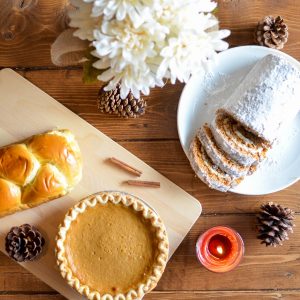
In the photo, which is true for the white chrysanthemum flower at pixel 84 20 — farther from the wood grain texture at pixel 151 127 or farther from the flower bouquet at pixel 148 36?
the wood grain texture at pixel 151 127

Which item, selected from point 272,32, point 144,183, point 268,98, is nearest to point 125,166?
point 144,183

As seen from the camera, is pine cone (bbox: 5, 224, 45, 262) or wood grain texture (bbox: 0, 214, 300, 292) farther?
wood grain texture (bbox: 0, 214, 300, 292)

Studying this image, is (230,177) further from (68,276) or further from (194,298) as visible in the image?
(68,276)

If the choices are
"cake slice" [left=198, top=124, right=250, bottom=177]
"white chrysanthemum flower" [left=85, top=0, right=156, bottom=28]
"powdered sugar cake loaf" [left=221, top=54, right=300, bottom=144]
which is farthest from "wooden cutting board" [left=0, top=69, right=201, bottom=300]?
"white chrysanthemum flower" [left=85, top=0, right=156, bottom=28]

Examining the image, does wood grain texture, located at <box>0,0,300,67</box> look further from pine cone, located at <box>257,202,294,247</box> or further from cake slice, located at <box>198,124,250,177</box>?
pine cone, located at <box>257,202,294,247</box>

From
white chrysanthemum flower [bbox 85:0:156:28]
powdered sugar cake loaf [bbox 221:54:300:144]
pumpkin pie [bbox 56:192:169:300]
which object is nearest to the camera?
white chrysanthemum flower [bbox 85:0:156:28]

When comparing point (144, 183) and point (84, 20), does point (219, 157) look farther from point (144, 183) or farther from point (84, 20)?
point (84, 20)

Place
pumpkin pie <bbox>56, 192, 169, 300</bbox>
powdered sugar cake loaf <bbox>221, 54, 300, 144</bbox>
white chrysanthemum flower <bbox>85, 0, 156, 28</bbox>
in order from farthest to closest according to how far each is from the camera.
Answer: pumpkin pie <bbox>56, 192, 169, 300</bbox> → powdered sugar cake loaf <bbox>221, 54, 300, 144</bbox> → white chrysanthemum flower <bbox>85, 0, 156, 28</bbox>

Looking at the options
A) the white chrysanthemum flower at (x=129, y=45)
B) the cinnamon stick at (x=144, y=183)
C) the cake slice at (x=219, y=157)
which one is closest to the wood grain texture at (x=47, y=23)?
the cake slice at (x=219, y=157)

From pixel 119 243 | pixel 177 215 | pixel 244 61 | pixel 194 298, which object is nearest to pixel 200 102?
pixel 244 61
